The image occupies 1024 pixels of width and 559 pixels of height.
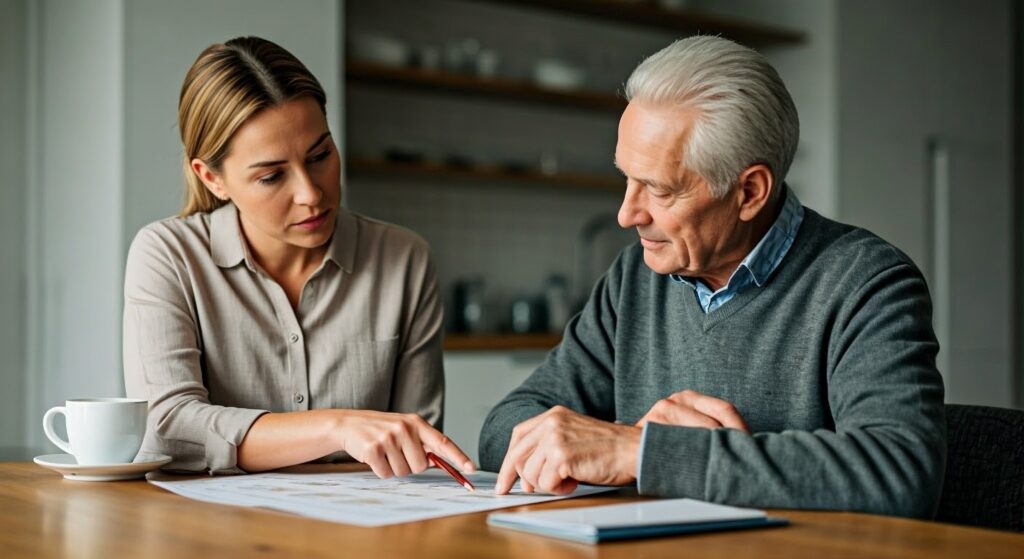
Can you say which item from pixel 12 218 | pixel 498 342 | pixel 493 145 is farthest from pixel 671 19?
pixel 12 218

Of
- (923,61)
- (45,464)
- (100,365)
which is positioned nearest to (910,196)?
(923,61)

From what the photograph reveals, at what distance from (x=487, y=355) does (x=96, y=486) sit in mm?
2833

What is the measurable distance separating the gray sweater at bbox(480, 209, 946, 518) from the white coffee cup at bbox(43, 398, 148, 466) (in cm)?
51

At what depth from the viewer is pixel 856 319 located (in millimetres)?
1547

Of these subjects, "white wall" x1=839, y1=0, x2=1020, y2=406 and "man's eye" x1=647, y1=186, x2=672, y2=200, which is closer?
"man's eye" x1=647, y1=186, x2=672, y2=200

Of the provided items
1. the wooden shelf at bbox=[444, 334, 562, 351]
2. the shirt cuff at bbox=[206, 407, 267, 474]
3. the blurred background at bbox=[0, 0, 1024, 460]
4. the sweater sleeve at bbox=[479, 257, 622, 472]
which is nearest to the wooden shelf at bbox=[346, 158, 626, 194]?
the blurred background at bbox=[0, 0, 1024, 460]

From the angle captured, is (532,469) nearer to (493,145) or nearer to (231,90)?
(231,90)

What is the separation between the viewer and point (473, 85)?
454 cm

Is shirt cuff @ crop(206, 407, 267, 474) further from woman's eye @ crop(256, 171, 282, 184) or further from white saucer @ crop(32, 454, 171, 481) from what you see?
woman's eye @ crop(256, 171, 282, 184)

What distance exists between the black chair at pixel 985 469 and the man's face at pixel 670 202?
0.40 m

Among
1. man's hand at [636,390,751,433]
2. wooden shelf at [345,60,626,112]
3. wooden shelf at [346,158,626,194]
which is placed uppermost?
wooden shelf at [345,60,626,112]

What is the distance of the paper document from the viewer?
1230 millimetres

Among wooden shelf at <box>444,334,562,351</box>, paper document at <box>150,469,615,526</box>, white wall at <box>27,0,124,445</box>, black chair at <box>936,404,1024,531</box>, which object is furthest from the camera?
wooden shelf at <box>444,334,562,351</box>

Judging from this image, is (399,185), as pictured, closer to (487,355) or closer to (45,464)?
(487,355)
